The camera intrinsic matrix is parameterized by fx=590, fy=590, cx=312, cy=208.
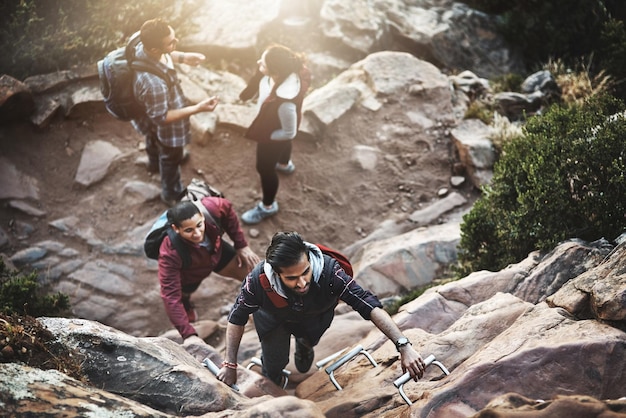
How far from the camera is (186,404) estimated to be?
403 centimetres

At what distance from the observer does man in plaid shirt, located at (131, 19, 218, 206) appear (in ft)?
22.9

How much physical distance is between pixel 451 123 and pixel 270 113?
450 centimetres

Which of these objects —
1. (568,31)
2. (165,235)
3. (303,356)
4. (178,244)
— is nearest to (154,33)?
(165,235)

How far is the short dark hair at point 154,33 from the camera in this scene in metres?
6.91

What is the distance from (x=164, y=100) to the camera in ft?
23.9

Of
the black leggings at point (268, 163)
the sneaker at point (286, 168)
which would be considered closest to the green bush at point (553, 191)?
the black leggings at point (268, 163)

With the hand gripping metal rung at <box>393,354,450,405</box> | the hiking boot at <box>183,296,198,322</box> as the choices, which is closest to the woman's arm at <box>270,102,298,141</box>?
the hiking boot at <box>183,296,198,322</box>

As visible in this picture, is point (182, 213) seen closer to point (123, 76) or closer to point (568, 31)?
point (123, 76)

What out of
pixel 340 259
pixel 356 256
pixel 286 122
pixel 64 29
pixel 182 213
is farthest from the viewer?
pixel 64 29

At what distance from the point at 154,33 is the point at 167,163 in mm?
2053

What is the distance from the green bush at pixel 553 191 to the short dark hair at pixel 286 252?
3086 millimetres

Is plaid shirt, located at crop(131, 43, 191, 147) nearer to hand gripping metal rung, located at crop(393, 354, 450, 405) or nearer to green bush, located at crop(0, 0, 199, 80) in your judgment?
green bush, located at crop(0, 0, 199, 80)

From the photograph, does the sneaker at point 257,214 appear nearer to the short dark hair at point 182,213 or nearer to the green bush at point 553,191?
the green bush at point 553,191

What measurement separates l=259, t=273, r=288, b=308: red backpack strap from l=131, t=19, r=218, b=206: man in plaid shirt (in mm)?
3451
